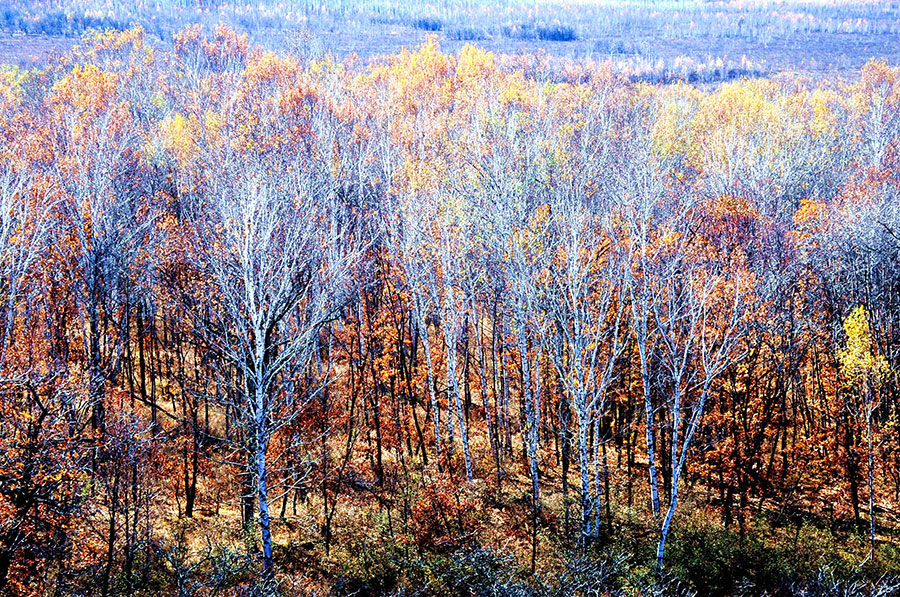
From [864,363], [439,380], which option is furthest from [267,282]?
[864,363]

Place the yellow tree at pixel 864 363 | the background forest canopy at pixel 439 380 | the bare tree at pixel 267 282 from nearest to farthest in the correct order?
the bare tree at pixel 267 282, the background forest canopy at pixel 439 380, the yellow tree at pixel 864 363

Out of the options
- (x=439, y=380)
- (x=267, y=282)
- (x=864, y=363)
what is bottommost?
(x=439, y=380)

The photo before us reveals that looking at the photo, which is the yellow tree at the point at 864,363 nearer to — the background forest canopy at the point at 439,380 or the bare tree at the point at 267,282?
the background forest canopy at the point at 439,380

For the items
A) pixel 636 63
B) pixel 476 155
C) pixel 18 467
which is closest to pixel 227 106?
pixel 476 155

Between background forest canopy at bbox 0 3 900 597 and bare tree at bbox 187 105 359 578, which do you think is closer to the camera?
bare tree at bbox 187 105 359 578

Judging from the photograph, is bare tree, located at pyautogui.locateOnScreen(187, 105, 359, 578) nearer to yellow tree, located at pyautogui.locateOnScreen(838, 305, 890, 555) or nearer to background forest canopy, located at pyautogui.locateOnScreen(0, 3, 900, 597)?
background forest canopy, located at pyautogui.locateOnScreen(0, 3, 900, 597)

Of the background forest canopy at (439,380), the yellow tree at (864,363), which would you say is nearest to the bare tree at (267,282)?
the background forest canopy at (439,380)

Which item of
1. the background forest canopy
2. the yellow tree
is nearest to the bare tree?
the background forest canopy

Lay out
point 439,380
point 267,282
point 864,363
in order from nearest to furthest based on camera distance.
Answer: point 267,282, point 864,363, point 439,380

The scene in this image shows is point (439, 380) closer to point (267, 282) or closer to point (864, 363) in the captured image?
point (267, 282)

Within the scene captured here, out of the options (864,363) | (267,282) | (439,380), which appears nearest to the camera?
(267,282)
